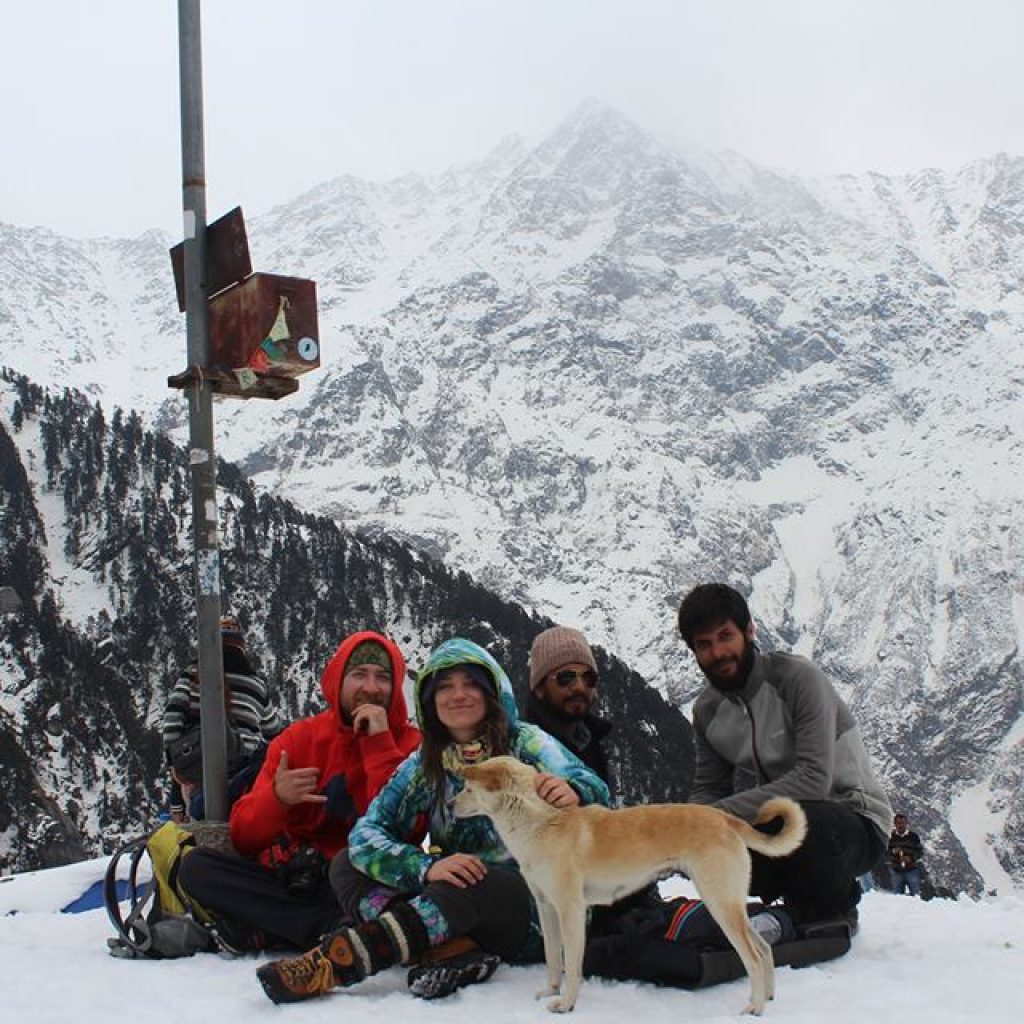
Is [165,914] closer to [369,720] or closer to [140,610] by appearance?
[369,720]

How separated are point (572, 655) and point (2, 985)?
3554 mm

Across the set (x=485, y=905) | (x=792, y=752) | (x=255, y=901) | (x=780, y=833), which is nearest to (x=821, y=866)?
(x=792, y=752)

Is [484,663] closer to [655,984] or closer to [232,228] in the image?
[655,984]

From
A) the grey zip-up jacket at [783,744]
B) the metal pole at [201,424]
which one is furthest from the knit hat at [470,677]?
the metal pole at [201,424]

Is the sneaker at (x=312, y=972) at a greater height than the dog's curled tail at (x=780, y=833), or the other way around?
the dog's curled tail at (x=780, y=833)

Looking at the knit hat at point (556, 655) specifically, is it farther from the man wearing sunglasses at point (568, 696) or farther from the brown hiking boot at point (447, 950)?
the brown hiking boot at point (447, 950)

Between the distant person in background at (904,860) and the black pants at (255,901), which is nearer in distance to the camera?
the black pants at (255,901)

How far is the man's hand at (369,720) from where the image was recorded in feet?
19.9

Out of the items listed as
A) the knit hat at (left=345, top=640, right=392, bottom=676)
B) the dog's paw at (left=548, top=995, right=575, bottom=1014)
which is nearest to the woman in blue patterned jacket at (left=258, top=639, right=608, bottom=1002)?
the dog's paw at (left=548, top=995, right=575, bottom=1014)

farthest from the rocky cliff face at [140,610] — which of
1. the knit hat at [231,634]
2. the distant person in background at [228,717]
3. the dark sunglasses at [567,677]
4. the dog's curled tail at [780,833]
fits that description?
the dog's curled tail at [780,833]

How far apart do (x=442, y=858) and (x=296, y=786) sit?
0.99 meters

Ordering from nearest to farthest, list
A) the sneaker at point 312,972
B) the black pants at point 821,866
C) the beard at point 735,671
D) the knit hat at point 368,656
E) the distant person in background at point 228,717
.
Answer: the sneaker at point 312,972 < the black pants at point 821,866 < the beard at point 735,671 < the knit hat at point 368,656 < the distant person in background at point 228,717

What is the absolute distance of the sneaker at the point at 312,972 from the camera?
4.77 m

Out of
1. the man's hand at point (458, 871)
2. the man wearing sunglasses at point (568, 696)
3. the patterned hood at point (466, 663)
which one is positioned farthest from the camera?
the man wearing sunglasses at point (568, 696)
